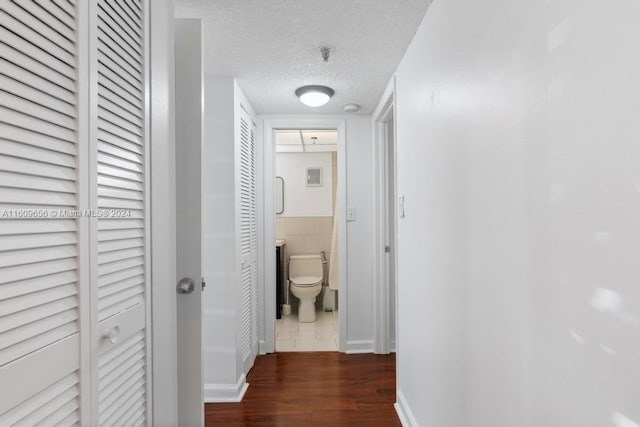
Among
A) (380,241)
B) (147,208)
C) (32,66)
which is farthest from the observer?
(380,241)

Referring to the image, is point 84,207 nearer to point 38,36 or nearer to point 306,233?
point 38,36

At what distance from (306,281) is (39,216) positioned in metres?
3.68

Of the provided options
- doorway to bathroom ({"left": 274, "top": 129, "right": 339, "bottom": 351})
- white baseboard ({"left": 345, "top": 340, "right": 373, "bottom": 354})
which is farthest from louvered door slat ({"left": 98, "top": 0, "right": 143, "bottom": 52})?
doorway to bathroom ({"left": 274, "top": 129, "right": 339, "bottom": 351})

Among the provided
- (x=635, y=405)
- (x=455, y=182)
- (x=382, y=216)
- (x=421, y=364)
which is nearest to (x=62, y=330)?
(x=635, y=405)

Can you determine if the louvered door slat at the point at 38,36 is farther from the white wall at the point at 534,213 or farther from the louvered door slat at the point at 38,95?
the white wall at the point at 534,213

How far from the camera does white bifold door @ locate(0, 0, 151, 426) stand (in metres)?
0.72

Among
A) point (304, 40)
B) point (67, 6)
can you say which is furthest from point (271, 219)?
point (67, 6)

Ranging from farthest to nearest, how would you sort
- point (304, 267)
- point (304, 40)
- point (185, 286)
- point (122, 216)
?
point (304, 267) < point (304, 40) < point (185, 286) < point (122, 216)

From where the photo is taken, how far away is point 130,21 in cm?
122

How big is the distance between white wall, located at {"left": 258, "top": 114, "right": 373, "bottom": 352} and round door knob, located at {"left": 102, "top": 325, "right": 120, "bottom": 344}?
2481 mm

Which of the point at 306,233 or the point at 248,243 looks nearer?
the point at 248,243

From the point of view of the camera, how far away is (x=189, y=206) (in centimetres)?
154

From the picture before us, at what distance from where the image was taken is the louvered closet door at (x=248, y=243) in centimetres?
277

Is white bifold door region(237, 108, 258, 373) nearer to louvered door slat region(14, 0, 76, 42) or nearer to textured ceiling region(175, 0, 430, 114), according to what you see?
textured ceiling region(175, 0, 430, 114)
